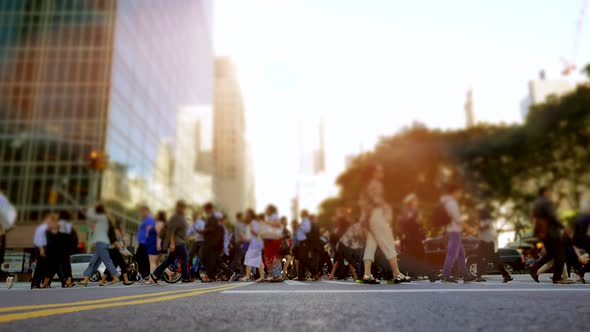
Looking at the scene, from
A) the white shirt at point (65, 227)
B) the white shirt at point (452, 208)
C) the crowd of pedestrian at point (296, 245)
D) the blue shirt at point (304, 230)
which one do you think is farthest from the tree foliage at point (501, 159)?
the white shirt at point (65, 227)

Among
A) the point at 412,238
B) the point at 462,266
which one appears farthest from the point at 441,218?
the point at 412,238

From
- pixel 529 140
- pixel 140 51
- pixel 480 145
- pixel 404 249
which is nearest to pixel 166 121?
pixel 140 51

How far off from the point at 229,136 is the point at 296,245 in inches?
5387

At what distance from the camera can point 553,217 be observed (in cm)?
949

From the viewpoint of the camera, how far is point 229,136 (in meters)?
148

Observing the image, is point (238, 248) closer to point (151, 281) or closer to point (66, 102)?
point (151, 281)

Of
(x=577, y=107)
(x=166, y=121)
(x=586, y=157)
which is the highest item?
(x=166, y=121)

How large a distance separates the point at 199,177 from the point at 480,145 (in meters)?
47.2

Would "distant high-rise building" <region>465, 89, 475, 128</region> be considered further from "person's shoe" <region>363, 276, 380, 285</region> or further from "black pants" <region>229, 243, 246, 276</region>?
"person's shoe" <region>363, 276, 380, 285</region>

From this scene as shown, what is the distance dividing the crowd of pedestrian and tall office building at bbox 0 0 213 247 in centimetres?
2677

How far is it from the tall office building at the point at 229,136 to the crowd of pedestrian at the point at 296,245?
12143 cm

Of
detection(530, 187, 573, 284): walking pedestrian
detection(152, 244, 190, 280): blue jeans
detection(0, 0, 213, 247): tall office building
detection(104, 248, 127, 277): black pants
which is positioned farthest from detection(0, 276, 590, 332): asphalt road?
detection(0, 0, 213, 247): tall office building

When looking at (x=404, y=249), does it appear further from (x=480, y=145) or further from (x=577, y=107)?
(x=480, y=145)

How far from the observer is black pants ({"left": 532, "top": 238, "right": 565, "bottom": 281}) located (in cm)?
949
